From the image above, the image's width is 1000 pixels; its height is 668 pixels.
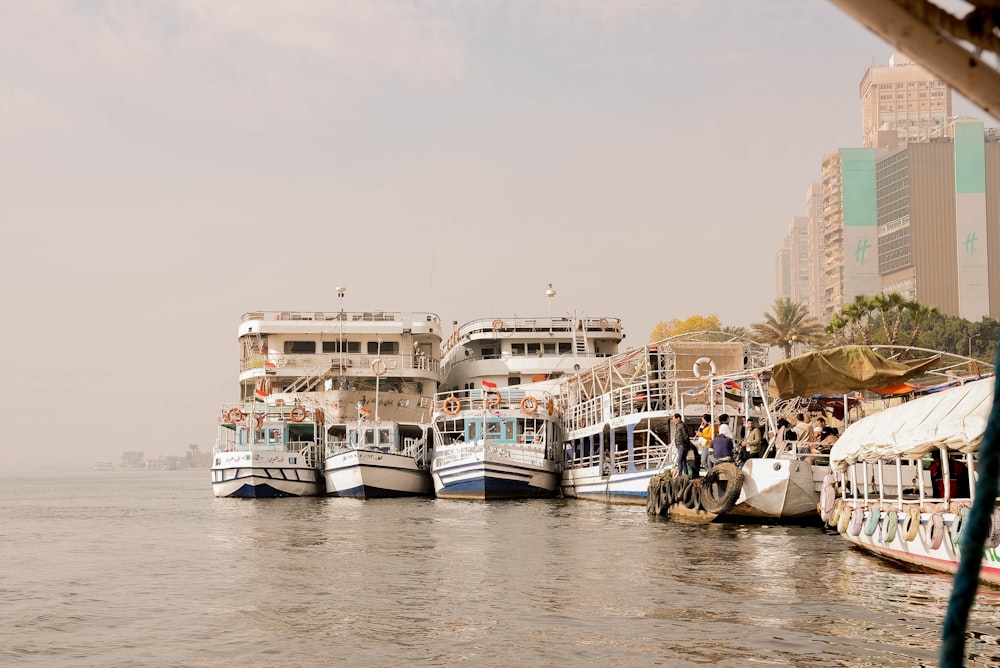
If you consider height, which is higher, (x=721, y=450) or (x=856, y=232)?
(x=856, y=232)

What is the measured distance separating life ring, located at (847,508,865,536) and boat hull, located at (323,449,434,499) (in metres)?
28.9

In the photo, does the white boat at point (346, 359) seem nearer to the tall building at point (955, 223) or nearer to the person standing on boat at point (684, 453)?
the person standing on boat at point (684, 453)

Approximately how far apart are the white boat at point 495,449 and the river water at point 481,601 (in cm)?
1603

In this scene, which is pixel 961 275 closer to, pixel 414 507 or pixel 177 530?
pixel 414 507

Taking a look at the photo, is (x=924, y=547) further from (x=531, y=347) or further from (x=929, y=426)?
(x=531, y=347)

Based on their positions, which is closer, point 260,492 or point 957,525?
point 957,525

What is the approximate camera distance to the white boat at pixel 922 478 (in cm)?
1452

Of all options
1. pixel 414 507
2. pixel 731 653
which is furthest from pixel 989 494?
pixel 414 507

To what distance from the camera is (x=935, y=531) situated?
16.0 metres

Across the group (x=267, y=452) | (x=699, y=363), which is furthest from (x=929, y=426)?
(x=267, y=452)

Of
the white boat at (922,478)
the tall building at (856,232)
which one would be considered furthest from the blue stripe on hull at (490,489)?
the tall building at (856,232)

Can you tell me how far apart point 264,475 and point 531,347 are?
22.3m

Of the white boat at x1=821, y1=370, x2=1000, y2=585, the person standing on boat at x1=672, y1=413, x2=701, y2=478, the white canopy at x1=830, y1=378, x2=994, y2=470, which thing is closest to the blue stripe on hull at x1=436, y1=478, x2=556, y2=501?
the person standing on boat at x1=672, y1=413, x2=701, y2=478

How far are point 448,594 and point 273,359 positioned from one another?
45347 millimetres
